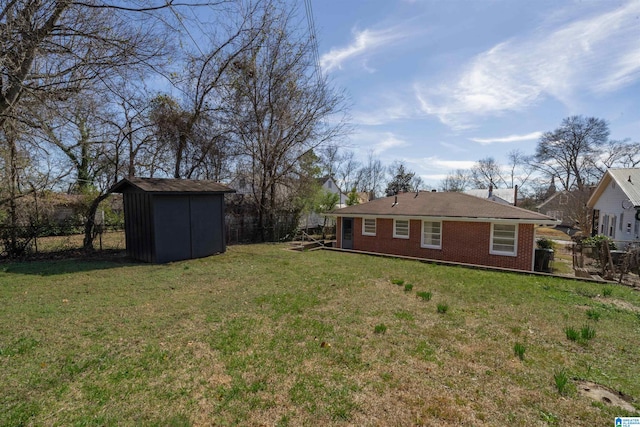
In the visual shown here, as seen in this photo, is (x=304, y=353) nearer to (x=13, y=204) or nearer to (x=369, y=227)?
(x=369, y=227)

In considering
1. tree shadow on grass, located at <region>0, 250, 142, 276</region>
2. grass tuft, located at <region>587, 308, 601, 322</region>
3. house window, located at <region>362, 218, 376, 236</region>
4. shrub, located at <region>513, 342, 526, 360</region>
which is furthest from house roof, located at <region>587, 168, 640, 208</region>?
tree shadow on grass, located at <region>0, 250, 142, 276</region>

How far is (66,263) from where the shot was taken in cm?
955

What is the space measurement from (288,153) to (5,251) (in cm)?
1258

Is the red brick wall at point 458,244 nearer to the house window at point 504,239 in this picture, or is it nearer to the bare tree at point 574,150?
the house window at point 504,239

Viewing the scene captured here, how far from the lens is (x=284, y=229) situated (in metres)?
18.3

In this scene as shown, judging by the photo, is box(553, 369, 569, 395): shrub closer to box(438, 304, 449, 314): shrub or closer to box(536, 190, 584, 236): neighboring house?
box(438, 304, 449, 314): shrub

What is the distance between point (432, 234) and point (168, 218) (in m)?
10.5

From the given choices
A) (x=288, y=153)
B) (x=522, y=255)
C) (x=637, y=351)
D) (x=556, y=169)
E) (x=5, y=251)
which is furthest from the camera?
(x=556, y=169)

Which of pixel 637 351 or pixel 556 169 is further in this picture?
pixel 556 169

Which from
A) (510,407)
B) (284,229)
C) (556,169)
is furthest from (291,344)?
(556,169)

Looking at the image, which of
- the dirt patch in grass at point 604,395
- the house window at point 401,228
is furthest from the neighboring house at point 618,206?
the dirt patch in grass at point 604,395

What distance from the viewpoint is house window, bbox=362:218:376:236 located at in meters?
14.6

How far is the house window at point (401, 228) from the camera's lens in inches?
536

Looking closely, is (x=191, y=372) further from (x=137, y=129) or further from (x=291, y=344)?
(x=137, y=129)
